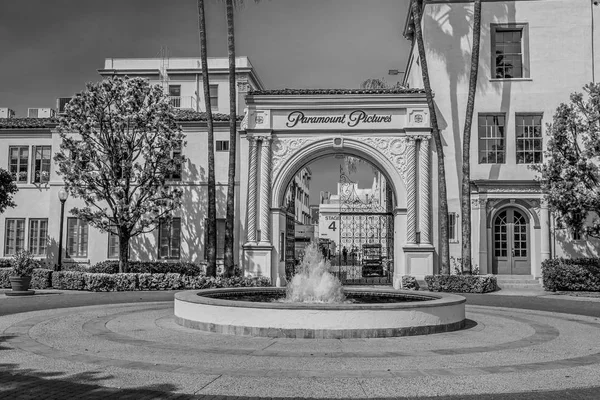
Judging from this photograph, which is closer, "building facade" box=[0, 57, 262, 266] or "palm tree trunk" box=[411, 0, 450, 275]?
"palm tree trunk" box=[411, 0, 450, 275]

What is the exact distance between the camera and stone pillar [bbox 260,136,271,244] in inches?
974

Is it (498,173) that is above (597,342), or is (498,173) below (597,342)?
above

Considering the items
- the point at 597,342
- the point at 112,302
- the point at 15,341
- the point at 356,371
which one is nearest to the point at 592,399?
the point at 356,371

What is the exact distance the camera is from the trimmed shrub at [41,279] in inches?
901

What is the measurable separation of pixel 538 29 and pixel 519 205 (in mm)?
7824

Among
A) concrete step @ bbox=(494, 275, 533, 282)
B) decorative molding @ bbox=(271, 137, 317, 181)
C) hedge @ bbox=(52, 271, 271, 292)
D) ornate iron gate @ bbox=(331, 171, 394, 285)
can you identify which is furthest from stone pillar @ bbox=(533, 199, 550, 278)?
hedge @ bbox=(52, 271, 271, 292)

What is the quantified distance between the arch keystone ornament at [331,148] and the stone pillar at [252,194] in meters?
0.04

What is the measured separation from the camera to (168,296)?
1931cm

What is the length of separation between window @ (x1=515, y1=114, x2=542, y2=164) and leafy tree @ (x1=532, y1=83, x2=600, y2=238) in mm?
2239

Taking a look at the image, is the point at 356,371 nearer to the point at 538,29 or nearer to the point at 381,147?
the point at 381,147

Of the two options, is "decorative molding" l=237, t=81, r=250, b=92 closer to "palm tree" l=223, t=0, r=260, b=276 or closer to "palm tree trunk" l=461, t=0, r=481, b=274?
"palm tree" l=223, t=0, r=260, b=276

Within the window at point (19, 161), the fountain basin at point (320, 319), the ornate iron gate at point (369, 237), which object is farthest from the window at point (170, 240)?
the fountain basin at point (320, 319)

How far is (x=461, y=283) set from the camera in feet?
73.2

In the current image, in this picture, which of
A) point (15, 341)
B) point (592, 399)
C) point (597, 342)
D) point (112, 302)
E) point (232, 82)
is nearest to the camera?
point (592, 399)
